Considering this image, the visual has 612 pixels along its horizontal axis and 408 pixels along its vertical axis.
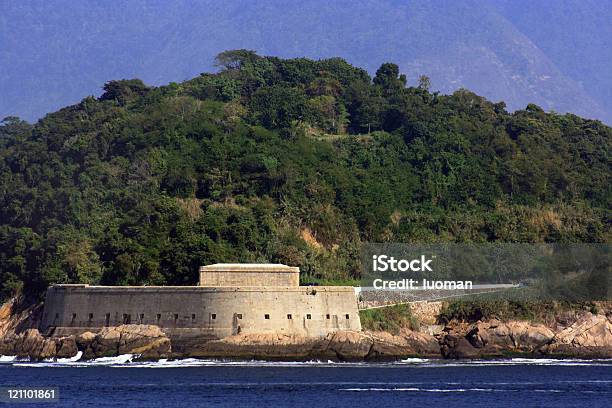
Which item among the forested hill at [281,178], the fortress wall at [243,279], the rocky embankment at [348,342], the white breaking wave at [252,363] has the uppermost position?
the forested hill at [281,178]

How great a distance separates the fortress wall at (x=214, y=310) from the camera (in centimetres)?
8344

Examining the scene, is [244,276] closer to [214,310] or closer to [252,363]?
[214,310]

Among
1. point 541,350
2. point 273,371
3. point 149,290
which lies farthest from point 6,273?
point 541,350

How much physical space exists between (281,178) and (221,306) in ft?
66.0

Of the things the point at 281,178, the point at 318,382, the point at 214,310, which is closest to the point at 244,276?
the point at 214,310

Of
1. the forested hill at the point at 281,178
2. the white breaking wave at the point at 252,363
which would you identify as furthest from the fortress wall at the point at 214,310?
the forested hill at the point at 281,178

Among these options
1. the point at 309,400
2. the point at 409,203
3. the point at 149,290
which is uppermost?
the point at 409,203

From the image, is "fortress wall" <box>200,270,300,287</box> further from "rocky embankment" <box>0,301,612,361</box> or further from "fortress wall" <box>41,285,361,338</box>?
"rocky embankment" <box>0,301,612,361</box>

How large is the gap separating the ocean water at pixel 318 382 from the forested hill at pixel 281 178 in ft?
38.2

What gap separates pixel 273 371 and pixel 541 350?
17436mm

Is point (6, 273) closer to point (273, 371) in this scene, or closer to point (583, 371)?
point (273, 371)

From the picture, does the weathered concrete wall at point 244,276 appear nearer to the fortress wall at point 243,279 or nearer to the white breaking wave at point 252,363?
the fortress wall at point 243,279

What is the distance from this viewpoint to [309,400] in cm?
6581

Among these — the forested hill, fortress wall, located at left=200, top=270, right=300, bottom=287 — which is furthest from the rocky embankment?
the forested hill
